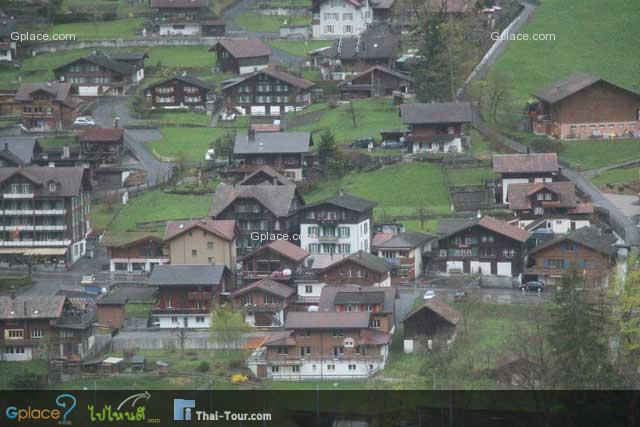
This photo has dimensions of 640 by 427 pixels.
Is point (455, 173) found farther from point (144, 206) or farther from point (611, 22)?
point (611, 22)

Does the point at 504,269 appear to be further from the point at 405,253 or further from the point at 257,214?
the point at 257,214

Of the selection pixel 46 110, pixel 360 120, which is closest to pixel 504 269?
pixel 360 120

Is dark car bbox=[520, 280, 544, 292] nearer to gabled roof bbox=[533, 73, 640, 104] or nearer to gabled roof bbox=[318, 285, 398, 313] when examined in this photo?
gabled roof bbox=[318, 285, 398, 313]

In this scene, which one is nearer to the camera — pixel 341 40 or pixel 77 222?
pixel 77 222

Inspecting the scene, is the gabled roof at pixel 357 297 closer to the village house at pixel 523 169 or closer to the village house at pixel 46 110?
the village house at pixel 523 169

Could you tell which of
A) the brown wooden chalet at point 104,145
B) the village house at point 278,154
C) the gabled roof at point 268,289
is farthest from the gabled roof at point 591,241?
the brown wooden chalet at point 104,145

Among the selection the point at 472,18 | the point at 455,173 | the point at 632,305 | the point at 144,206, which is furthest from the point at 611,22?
the point at 632,305
